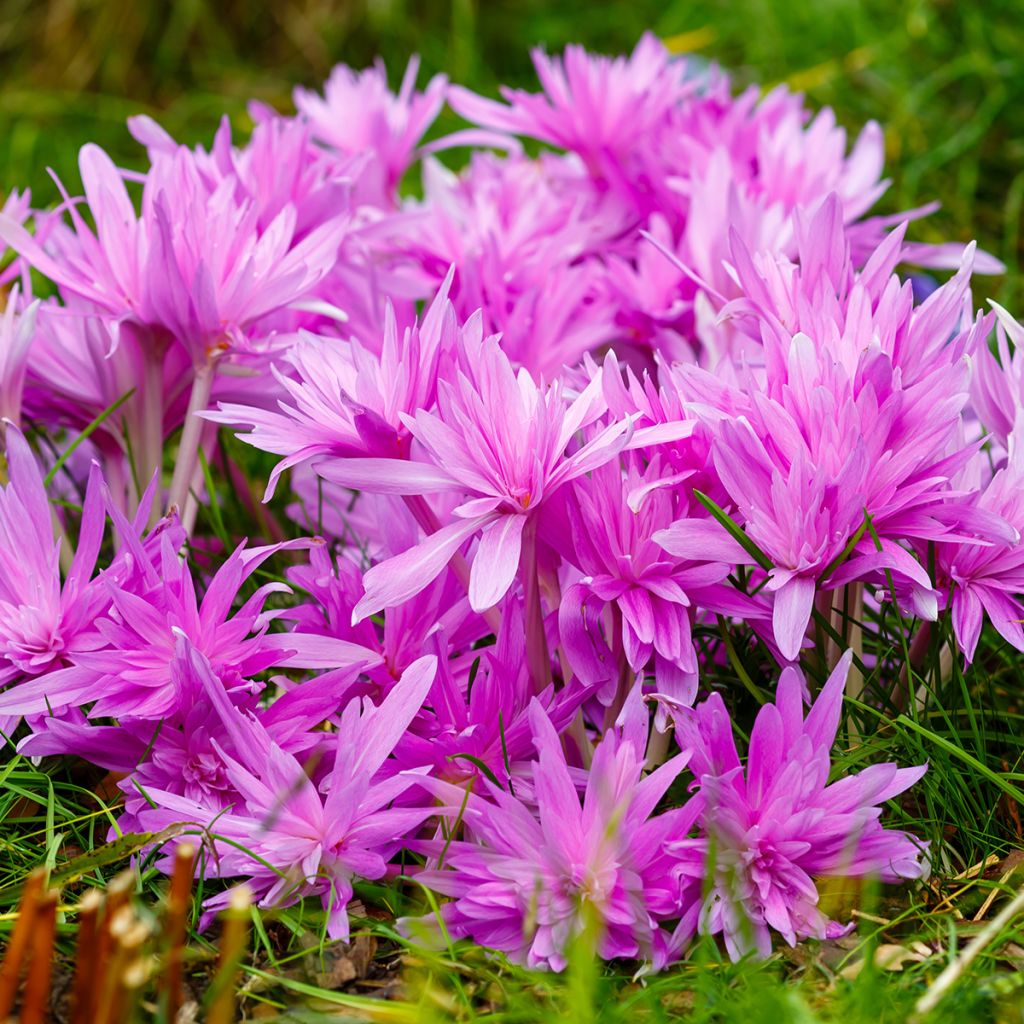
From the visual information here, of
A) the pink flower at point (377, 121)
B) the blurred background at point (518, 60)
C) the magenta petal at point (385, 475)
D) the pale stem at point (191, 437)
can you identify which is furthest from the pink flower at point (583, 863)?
the blurred background at point (518, 60)

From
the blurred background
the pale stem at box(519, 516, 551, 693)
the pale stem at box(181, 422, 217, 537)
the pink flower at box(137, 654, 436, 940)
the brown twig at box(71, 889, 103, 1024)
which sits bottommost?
the brown twig at box(71, 889, 103, 1024)

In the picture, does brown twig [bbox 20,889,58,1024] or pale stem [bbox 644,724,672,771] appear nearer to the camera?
brown twig [bbox 20,889,58,1024]

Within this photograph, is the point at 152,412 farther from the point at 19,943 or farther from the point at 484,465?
the point at 19,943

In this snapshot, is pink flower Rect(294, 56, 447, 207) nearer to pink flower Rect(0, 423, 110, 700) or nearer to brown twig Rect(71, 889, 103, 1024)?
pink flower Rect(0, 423, 110, 700)

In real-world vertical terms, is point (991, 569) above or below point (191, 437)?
below

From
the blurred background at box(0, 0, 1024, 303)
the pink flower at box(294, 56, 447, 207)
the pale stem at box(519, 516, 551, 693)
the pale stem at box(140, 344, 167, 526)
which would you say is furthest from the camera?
the blurred background at box(0, 0, 1024, 303)

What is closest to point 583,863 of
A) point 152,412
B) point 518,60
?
point 152,412

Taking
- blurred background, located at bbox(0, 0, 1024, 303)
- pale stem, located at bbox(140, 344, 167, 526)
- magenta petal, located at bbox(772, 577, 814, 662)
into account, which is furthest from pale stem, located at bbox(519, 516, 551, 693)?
blurred background, located at bbox(0, 0, 1024, 303)

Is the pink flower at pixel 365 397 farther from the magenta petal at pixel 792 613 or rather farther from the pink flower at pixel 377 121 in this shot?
the pink flower at pixel 377 121
